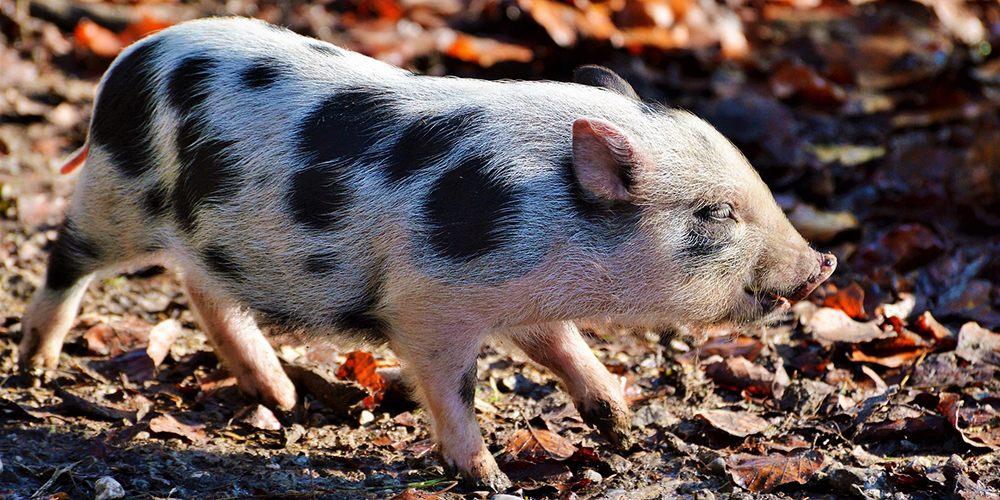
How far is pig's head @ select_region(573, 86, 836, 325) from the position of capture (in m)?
3.05

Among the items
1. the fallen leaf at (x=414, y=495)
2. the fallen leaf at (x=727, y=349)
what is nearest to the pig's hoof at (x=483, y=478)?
the fallen leaf at (x=414, y=495)

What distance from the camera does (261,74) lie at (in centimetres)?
343

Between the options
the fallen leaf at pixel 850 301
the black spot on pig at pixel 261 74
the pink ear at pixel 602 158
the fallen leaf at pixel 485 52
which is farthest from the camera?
the fallen leaf at pixel 485 52

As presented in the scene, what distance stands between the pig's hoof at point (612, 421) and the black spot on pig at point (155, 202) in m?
1.61

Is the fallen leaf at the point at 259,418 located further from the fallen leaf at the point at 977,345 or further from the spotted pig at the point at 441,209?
the fallen leaf at the point at 977,345

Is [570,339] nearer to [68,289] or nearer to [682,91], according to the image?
[68,289]

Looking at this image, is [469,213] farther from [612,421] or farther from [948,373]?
[948,373]

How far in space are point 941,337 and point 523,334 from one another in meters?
1.89

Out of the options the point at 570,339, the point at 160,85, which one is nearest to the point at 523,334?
the point at 570,339

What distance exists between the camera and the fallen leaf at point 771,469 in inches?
126

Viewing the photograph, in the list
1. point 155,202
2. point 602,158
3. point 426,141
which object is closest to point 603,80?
point 602,158

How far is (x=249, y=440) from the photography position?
3605 millimetres

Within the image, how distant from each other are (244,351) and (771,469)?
6.30ft

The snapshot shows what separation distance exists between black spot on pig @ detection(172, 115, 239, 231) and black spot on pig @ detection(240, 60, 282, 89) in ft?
0.67
